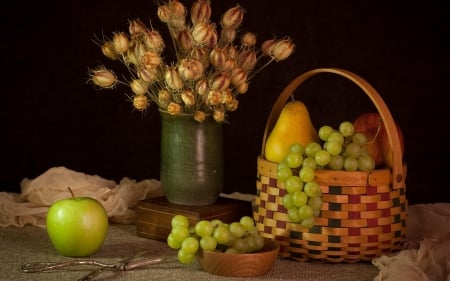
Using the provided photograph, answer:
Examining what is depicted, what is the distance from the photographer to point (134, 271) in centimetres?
193

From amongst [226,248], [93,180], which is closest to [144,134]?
[93,180]

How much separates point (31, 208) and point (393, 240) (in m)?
0.96

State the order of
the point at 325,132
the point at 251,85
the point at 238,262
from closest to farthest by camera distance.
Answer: the point at 238,262
the point at 325,132
the point at 251,85

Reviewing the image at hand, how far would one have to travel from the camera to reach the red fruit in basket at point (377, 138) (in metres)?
2.02

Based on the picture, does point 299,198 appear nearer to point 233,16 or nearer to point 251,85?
point 233,16

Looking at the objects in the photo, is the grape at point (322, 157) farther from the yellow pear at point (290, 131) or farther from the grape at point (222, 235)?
the grape at point (222, 235)

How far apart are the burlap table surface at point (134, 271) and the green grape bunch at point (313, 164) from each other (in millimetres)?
115

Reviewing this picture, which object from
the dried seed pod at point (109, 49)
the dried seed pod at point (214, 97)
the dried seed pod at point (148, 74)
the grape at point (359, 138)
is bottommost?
the grape at point (359, 138)

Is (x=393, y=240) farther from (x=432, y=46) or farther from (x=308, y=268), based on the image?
(x=432, y=46)

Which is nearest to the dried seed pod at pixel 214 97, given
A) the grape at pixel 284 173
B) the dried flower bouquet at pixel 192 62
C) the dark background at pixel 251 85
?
the dried flower bouquet at pixel 192 62

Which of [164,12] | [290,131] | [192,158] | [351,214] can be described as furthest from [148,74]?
[351,214]

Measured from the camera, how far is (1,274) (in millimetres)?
1898

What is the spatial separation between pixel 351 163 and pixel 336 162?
3 cm

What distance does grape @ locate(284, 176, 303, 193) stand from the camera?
193 centimetres
